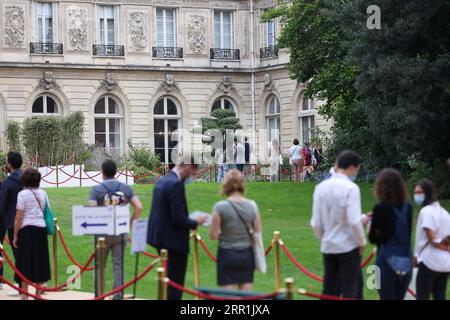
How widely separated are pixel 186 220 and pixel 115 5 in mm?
39143

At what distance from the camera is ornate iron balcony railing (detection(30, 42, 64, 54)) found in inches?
1970

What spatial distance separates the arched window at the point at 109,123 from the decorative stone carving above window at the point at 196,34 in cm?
417

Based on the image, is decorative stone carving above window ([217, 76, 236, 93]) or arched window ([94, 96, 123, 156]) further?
Result: decorative stone carving above window ([217, 76, 236, 93])

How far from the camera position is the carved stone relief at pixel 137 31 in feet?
171

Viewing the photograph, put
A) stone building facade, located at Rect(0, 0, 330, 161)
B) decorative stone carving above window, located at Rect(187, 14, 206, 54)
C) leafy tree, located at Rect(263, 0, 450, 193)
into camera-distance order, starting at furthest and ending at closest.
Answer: decorative stone carving above window, located at Rect(187, 14, 206, 54)
stone building facade, located at Rect(0, 0, 330, 161)
leafy tree, located at Rect(263, 0, 450, 193)

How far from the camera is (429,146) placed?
1097 inches

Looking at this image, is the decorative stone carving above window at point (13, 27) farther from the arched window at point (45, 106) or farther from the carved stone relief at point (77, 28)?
the arched window at point (45, 106)

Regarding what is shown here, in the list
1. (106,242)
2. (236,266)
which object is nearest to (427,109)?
Answer: (106,242)

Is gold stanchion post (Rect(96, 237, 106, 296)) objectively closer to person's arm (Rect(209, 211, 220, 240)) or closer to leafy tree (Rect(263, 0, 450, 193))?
person's arm (Rect(209, 211, 220, 240))

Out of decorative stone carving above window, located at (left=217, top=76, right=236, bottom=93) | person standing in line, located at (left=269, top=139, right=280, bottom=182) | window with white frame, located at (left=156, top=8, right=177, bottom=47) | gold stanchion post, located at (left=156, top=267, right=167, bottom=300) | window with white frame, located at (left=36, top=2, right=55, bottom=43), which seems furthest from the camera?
decorative stone carving above window, located at (left=217, top=76, right=236, bottom=93)

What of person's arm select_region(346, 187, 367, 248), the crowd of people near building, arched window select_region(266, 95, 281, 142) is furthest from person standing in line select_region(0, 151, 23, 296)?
arched window select_region(266, 95, 281, 142)

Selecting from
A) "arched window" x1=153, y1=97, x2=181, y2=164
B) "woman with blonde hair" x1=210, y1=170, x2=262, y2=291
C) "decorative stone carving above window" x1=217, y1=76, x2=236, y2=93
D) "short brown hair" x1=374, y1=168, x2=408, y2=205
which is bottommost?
"woman with blonde hair" x1=210, y1=170, x2=262, y2=291

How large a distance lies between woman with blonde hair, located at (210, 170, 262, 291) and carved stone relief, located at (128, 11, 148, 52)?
38891 millimetres
